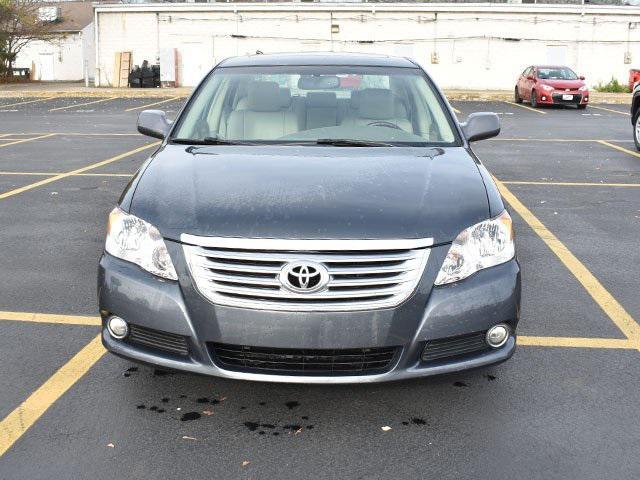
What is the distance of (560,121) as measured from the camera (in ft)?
69.1

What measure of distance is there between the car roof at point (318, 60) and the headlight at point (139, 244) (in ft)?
6.97

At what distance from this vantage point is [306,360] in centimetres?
329

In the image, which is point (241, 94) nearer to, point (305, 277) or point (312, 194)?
point (312, 194)

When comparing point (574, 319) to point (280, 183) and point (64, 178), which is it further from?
point (64, 178)

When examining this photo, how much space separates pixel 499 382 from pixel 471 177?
100cm

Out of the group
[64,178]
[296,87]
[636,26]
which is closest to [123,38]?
[636,26]

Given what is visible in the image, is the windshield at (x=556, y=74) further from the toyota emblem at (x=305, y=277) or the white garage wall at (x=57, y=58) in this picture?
the white garage wall at (x=57, y=58)

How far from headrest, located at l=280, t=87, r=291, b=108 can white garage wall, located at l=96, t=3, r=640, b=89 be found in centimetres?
3392

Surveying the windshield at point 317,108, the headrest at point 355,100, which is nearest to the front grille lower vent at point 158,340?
the windshield at point 317,108

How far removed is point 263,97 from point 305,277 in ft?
7.08

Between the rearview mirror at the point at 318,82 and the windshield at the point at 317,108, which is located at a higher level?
the rearview mirror at the point at 318,82

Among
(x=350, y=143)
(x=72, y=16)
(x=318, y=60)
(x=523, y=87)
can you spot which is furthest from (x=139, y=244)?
(x=72, y=16)

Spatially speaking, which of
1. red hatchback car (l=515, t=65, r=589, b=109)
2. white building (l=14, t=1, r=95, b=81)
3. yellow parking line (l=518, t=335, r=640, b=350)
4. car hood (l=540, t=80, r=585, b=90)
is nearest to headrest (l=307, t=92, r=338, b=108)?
yellow parking line (l=518, t=335, r=640, b=350)

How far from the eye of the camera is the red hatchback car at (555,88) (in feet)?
85.0
